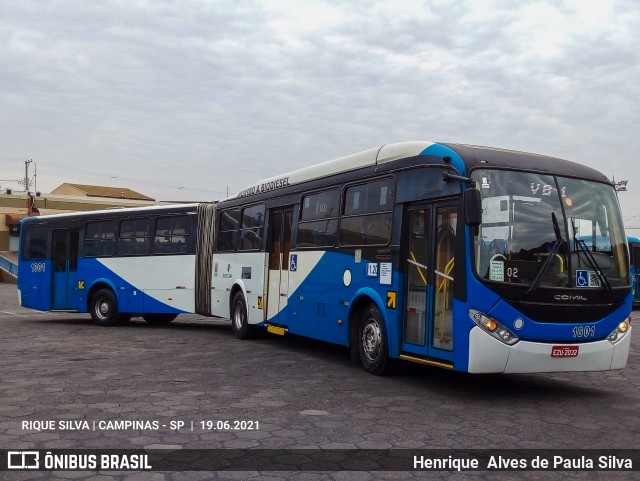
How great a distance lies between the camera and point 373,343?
9.96 metres

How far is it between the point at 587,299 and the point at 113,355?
7458mm

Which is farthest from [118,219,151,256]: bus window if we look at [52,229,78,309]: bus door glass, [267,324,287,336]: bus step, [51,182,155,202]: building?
[51,182,155,202]: building

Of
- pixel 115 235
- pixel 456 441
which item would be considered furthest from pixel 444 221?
pixel 115 235

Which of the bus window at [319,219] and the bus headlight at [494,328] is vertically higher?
the bus window at [319,219]

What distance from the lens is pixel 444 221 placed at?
873 cm

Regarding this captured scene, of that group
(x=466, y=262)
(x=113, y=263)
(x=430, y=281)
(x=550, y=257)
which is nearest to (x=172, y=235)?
(x=113, y=263)

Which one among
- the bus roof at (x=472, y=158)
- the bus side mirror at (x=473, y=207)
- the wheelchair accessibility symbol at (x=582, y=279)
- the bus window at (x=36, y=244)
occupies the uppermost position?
the bus roof at (x=472, y=158)

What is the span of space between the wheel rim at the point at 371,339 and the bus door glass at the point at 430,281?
65 centimetres

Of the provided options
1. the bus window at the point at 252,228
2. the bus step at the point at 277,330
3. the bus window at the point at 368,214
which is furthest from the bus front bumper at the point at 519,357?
the bus window at the point at 252,228

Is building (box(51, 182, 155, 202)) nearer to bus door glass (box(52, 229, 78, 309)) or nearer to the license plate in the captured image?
bus door glass (box(52, 229, 78, 309))

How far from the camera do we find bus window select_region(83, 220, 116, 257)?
18656 millimetres

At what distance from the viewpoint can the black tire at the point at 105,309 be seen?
1836cm

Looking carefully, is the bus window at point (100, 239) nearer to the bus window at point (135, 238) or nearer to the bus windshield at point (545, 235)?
the bus window at point (135, 238)

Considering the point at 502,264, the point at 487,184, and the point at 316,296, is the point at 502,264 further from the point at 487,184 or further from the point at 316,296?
the point at 316,296
